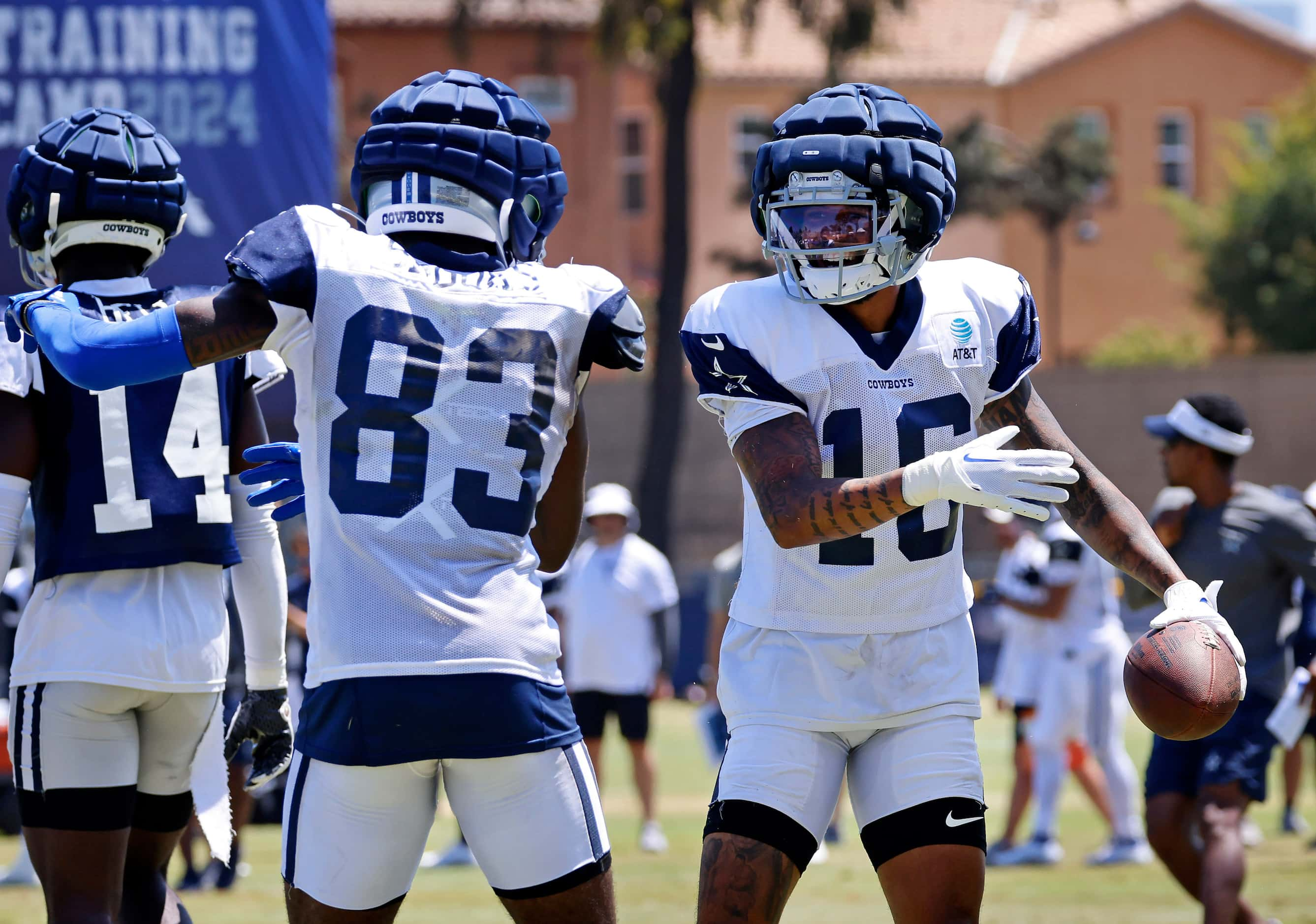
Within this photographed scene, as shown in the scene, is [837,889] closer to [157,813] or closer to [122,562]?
[157,813]

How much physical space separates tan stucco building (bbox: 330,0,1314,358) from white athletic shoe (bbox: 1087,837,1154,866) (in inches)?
1045

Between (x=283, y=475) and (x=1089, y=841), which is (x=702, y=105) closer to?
(x=1089, y=841)

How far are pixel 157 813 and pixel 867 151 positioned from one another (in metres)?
2.23

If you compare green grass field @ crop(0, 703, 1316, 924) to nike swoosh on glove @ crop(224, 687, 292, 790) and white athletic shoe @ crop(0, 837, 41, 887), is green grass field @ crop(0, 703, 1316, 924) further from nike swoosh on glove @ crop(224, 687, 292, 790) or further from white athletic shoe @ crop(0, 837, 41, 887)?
nike swoosh on glove @ crop(224, 687, 292, 790)

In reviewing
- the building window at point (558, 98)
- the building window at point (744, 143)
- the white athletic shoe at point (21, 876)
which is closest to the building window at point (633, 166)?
the building window at point (744, 143)

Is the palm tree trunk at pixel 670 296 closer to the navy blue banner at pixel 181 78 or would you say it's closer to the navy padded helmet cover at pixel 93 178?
the navy blue banner at pixel 181 78

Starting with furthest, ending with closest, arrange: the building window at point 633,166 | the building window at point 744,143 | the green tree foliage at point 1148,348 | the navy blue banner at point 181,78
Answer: the building window at point 633,166 → the green tree foliage at point 1148,348 → the building window at point 744,143 → the navy blue banner at point 181,78

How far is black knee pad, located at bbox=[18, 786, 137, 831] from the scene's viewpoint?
376cm

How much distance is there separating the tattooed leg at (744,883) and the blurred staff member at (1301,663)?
3381 millimetres

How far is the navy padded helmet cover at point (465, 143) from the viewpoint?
3.24 metres

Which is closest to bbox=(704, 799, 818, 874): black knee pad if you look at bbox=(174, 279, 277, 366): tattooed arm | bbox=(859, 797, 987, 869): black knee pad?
bbox=(859, 797, 987, 869): black knee pad

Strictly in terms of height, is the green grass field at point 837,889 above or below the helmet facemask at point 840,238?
below

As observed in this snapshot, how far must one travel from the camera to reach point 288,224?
3092mm

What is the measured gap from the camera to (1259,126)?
3825 centimetres
